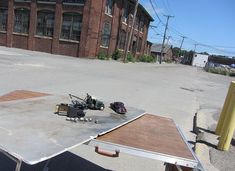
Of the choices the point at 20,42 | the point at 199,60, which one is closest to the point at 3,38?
the point at 20,42

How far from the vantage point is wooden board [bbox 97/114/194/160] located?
2.99 metres

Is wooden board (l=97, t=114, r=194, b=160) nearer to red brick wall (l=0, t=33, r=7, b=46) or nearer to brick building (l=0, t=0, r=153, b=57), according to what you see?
brick building (l=0, t=0, r=153, b=57)

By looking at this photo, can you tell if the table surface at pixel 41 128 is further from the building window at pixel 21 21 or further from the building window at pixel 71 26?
the building window at pixel 21 21

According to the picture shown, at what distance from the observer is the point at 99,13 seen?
3359 cm

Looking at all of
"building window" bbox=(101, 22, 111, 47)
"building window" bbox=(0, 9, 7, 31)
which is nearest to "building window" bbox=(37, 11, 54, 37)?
"building window" bbox=(0, 9, 7, 31)

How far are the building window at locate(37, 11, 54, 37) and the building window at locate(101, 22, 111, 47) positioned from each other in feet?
19.0

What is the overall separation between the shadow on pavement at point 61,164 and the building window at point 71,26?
93.8 ft

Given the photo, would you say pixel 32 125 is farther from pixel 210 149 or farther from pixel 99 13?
pixel 99 13

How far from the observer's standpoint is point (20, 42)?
35.5 metres

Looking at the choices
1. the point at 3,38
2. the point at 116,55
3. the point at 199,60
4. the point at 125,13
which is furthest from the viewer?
the point at 199,60

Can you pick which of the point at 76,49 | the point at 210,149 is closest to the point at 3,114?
the point at 210,149

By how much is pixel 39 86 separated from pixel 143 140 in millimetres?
8114

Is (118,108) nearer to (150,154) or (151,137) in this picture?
(151,137)

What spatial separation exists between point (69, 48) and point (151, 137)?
30.3 m
